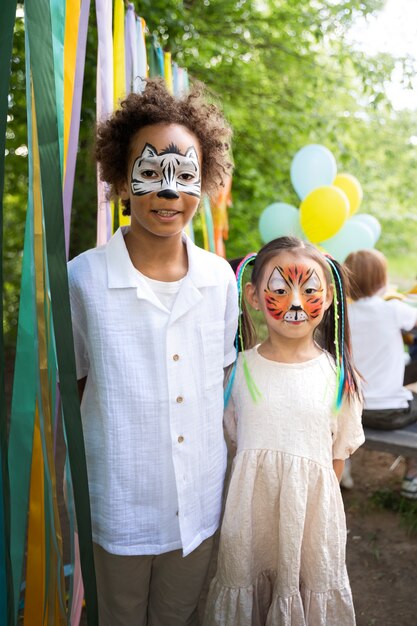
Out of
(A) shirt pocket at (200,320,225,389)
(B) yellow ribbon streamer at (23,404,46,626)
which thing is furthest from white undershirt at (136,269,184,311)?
(B) yellow ribbon streamer at (23,404,46,626)

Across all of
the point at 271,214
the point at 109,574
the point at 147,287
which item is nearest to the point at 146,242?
the point at 147,287

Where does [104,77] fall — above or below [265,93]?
below

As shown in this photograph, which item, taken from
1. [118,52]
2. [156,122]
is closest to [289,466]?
[156,122]

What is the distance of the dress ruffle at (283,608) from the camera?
6.04 feet

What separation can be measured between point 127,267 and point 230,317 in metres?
0.40

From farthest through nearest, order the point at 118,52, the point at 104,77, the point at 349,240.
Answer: the point at 349,240
the point at 118,52
the point at 104,77

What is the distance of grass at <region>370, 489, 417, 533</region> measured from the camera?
3271 mm

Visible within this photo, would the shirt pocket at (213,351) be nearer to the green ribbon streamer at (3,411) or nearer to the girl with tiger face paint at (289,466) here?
the girl with tiger face paint at (289,466)

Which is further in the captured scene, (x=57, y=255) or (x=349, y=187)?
(x=349, y=187)

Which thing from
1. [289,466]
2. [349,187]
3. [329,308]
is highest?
[349,187]

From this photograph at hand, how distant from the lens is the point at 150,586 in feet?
5.98

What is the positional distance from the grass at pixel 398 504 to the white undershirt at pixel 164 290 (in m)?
2.25

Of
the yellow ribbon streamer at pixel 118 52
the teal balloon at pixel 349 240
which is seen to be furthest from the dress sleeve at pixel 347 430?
the teal balloon at pixel 349 240

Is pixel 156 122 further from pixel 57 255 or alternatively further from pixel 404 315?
pixel 404 315
